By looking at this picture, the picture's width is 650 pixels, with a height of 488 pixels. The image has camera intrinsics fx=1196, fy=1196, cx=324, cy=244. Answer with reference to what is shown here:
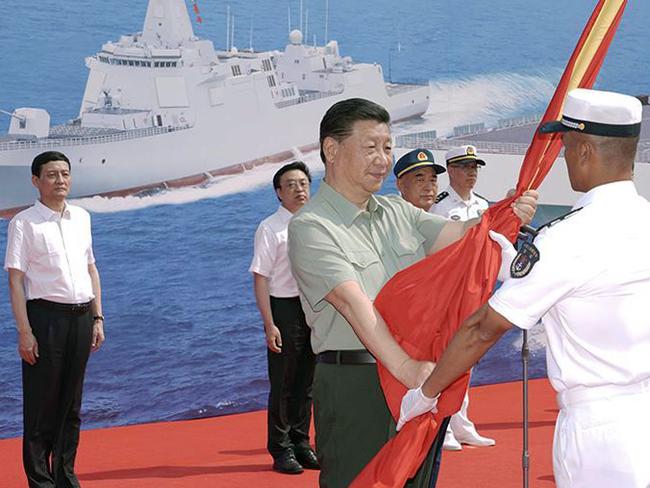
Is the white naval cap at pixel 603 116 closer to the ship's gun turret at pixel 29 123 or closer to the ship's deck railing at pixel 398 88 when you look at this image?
the ship's gun turret at pixel 29 123

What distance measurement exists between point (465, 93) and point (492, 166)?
0.81 meters

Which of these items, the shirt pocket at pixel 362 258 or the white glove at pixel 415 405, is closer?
the white glove at pixel 415 405

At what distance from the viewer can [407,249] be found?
2619mm

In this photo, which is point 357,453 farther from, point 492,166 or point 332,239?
point 492,166

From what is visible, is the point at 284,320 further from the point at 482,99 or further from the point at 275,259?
the point at 482,99

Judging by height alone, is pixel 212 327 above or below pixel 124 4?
below

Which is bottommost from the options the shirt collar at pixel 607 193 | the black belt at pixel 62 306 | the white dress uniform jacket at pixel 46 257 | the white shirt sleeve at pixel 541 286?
the black belt at pixel 62 306

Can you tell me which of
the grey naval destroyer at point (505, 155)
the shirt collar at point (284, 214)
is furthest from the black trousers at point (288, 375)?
the grey naval destroyer at point (505, 155)

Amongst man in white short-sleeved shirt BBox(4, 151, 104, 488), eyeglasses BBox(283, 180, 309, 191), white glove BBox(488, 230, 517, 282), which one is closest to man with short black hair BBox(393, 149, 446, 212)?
eyeglasses BBox(283, 180, 309, 191)

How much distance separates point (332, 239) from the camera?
2.50 metres

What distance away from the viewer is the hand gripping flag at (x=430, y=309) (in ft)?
7.87

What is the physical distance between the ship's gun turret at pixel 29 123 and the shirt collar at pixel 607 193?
4193 millimetres

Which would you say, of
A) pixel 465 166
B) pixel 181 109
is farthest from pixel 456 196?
pixel 181 109

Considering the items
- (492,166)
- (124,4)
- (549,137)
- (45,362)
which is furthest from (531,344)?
(549,137)
